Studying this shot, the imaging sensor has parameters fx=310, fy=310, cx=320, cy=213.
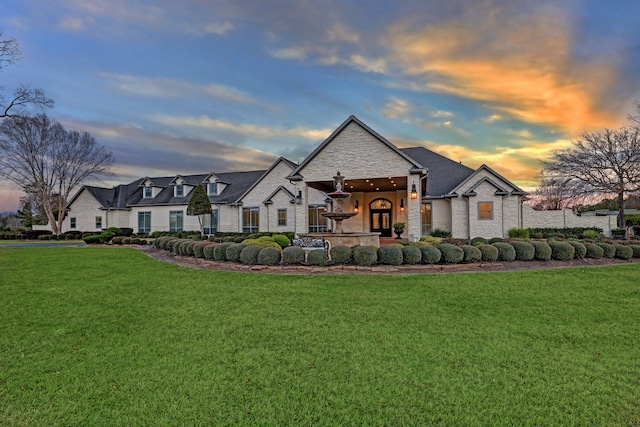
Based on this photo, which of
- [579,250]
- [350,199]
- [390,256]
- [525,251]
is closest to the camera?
[390,256]

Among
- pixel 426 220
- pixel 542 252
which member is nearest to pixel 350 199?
pixel 426 220

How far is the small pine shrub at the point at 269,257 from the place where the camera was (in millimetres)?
10297

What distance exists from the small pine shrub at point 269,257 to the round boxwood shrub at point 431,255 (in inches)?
188

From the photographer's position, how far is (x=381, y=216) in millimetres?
24109

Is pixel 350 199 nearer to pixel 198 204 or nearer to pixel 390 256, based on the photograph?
pixel 198 204

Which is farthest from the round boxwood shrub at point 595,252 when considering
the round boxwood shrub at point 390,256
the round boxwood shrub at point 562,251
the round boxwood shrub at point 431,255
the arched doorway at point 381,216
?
the arched doorway at point 381,216

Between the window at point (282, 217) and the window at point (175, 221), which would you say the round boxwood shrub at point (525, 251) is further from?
the window at point (175, 221)

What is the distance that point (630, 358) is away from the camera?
3.81 metres

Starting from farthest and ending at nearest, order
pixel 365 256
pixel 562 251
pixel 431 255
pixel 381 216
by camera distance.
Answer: pixel 381 216 < pixel 562 251 < pixel 431 255 < pixel 365 256

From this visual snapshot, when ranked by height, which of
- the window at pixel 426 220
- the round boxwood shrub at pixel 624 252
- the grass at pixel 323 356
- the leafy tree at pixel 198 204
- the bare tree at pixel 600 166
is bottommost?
the grass at pixel 323 356

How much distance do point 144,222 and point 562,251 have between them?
34.5 meters

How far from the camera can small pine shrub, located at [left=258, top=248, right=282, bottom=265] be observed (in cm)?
1030

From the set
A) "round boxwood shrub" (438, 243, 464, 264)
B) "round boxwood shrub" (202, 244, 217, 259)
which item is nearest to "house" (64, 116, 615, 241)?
"round boxwood shrub" (438, 243, 464, 264)

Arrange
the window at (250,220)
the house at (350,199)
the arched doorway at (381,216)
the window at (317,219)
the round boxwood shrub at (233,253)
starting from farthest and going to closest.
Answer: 1. the window at (250,220)
2. the window at (317,219)
3. the arched doorway at (381,216)
4. the house at (350,199)
5. the round boxwood shrub at (233,253)
